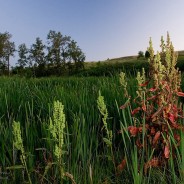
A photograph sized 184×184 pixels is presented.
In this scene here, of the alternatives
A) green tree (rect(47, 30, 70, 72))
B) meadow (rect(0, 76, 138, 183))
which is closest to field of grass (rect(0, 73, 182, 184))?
meadow (rect(0, 76, 138, 183))

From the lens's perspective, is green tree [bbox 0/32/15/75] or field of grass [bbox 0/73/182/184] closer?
field of grass [bbox 0/73/182/184]

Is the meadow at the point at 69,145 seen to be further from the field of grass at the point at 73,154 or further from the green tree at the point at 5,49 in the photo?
the green tree at the point at 5,49

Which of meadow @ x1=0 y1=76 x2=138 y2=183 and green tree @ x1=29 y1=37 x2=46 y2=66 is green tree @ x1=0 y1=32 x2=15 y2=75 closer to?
green tree @ x1=29 y1=37 x2=46 y2=66

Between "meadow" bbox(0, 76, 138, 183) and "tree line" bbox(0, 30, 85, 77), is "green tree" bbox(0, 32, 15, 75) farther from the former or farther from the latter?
"meadow" bbox(0, 76, 138, 183)

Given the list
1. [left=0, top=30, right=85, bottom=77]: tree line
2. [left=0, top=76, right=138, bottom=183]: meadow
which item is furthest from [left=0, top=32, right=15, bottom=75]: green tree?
[left=0, top=76, right=138, bottom=183]: meadow

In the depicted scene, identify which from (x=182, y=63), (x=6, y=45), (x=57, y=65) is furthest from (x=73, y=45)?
(x=182, y=63)

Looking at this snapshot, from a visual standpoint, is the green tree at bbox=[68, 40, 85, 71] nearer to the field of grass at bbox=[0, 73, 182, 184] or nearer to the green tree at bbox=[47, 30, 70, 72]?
the green tree at bbox=[47, 30, 70, 72]

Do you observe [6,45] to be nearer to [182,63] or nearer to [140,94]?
[182,63]

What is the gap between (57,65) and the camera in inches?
1721

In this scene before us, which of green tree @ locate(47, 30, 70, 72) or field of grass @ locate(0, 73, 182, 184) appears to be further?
green tree @ locate(47, 30, 70, 72)

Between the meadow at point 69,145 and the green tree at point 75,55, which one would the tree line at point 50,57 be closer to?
the green tree at point 75,55

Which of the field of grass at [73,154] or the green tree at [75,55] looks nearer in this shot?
the field of grass at [73,154]

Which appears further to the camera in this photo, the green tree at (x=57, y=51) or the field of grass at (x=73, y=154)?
the green tree at (x=57, y=51)

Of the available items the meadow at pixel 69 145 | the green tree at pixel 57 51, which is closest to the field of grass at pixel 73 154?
the meadow at pixel 69 145
